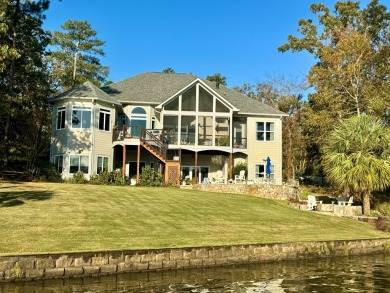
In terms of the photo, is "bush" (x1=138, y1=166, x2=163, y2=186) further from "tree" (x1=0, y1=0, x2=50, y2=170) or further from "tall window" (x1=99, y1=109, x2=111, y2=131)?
"tree" (x1=0, y1=0, x2=50, y2=170)

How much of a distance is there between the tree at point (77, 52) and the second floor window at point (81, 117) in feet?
68.2

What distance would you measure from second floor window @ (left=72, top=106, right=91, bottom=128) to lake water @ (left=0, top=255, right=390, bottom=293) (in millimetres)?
20868

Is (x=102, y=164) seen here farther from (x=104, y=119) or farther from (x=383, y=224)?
(x=383, y=224)

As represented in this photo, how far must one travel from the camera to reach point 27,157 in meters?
30.0

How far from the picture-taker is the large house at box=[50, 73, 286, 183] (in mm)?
31000

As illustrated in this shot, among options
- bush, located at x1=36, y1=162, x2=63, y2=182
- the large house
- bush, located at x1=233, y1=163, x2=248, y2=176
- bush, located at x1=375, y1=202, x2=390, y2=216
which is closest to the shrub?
the large house

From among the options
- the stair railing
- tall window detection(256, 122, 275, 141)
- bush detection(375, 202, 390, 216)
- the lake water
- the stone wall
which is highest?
tall window detection(256, 122, 275, 141)

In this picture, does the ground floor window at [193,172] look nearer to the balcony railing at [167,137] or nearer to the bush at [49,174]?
the balcony railing at [167,137]

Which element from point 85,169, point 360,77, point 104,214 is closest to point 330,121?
point 360,77

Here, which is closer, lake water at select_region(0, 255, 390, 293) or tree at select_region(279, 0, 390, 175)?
lake water at select_region(0, 255, 390, 293)

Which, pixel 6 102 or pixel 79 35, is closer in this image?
pixel 6 102

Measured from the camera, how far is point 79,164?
30484mm

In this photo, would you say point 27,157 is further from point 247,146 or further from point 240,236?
point 240,236

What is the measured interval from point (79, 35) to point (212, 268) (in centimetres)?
4993
